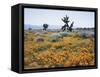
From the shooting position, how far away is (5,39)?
2.29 m

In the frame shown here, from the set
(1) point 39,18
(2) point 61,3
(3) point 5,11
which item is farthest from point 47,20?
(3) point 5,11

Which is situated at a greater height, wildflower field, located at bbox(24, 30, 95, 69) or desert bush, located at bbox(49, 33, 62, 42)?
desert bush, located at bbox(49, 33, 62, 42)

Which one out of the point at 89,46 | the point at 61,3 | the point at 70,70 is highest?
the point at 61,3

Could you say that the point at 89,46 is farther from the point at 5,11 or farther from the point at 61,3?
the point at 5,11

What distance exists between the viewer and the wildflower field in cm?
230

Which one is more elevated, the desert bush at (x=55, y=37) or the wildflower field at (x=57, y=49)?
the desert bush at (x=55, y=37)

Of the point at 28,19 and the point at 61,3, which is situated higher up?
the point at 61,3

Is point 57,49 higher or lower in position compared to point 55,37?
lower

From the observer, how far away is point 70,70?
8.13ft

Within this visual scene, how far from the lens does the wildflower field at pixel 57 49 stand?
7.54 ft

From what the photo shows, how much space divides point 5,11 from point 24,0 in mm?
199

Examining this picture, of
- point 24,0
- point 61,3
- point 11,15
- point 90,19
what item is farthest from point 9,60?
point 90,19

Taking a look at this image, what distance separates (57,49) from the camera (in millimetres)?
2412

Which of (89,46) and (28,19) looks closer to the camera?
(28,19)
